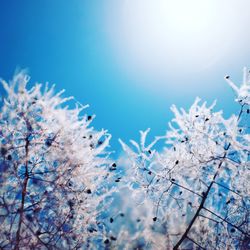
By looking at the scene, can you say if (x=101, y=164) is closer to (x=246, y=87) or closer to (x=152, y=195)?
(x=152, y=195)

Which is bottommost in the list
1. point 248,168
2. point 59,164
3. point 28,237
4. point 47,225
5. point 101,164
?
point 28,237

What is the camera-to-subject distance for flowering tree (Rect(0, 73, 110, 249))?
5.87 m

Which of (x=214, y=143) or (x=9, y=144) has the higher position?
(x=214, y=143)

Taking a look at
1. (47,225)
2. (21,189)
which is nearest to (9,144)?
(21,189)

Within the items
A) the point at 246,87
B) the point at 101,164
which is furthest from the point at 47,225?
the point at 246,87

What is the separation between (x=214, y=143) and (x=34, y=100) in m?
3.54

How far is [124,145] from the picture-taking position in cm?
615

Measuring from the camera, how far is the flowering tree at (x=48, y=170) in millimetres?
5867

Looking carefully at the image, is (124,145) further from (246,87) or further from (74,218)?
(246,87)

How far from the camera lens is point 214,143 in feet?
19.8

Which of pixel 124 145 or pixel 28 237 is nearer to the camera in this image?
pixel 28 237

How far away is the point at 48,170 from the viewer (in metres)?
6.21

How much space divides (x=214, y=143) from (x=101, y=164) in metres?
2.26

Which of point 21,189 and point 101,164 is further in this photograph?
point 101,164
